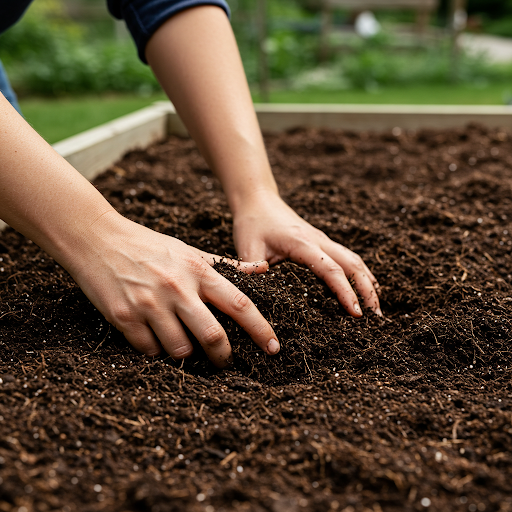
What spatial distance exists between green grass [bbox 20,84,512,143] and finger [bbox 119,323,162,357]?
2640mm

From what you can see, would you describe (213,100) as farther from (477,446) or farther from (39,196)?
(477,446)

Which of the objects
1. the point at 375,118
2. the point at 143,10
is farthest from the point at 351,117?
the point at 143,10

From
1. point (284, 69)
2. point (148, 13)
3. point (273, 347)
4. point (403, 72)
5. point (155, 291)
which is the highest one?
point (148, 13)

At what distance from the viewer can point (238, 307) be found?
107 centimetres

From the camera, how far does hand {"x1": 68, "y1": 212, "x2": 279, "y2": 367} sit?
1.02m

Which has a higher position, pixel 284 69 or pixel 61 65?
pixel 61 65

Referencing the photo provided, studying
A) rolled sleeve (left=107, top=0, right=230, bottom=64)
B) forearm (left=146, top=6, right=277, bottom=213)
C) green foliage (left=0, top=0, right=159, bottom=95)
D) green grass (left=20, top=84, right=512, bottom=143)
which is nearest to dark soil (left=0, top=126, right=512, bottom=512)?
forearm (left=146, top=6, right=277, bottom=213)

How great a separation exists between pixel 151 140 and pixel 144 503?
→ 2240mm

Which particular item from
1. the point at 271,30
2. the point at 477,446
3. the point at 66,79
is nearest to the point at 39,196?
the point at 477,446

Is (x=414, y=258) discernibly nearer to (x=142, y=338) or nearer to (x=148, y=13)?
(x=142, y=338)

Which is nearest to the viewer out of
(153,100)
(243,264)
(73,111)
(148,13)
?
(243,264)

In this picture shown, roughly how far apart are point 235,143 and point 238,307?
0.64 m

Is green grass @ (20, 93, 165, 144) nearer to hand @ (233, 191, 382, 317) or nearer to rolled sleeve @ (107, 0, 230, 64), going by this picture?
rolled sleeve @ (107, 0, 230, 64)

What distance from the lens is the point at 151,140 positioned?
107 inches
